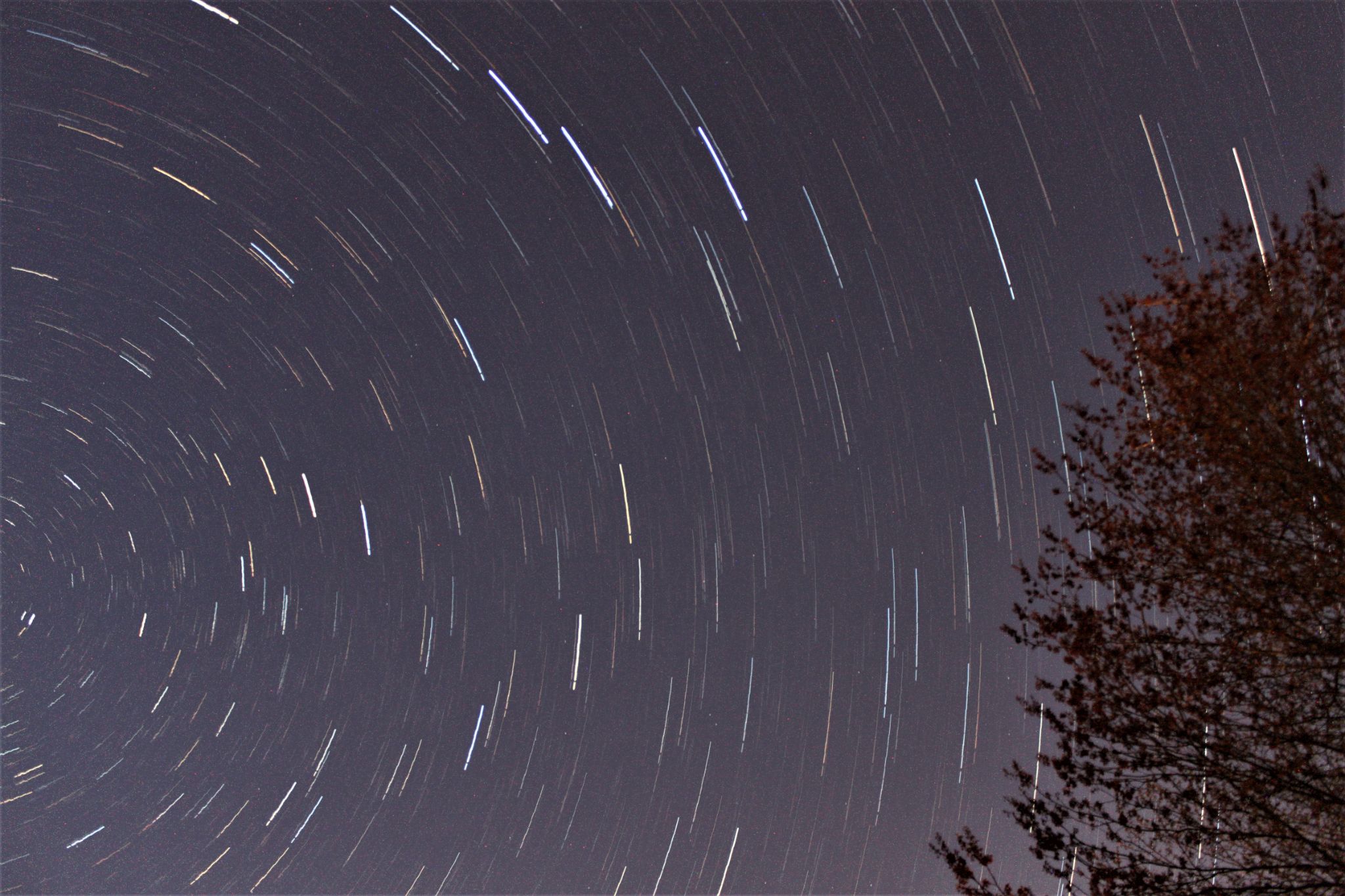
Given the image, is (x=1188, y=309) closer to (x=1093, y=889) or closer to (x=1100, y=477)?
(x=1100, y=477)

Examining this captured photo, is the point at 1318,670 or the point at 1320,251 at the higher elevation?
the point at 1320,251

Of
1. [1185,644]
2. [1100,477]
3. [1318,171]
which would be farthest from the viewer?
[1100,477]

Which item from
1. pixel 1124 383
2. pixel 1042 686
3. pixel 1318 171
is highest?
pixel 1318 171

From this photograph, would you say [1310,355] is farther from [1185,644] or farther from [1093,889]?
[1093,889]

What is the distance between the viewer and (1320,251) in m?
3.73

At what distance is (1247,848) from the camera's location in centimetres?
349

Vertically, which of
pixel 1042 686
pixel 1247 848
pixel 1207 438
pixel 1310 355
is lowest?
pixel 1247 848

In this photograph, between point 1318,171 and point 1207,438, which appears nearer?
point 1207,438

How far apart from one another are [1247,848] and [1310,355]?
2.21m

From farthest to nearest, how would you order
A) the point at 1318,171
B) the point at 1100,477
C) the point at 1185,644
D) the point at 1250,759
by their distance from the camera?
the point at 1100,477
the point at 1318,171
the point at 1185,644
the point at 1250,759

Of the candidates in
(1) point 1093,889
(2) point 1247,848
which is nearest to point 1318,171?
(2) point 1247,848

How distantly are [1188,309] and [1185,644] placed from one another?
5.72 ft

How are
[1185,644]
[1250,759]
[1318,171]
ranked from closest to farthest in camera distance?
1. [1250,759]
2. [1185,644]
3. [1318,171]

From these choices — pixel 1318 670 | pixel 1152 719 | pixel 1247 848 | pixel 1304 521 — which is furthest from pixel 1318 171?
pixel 1247 848
